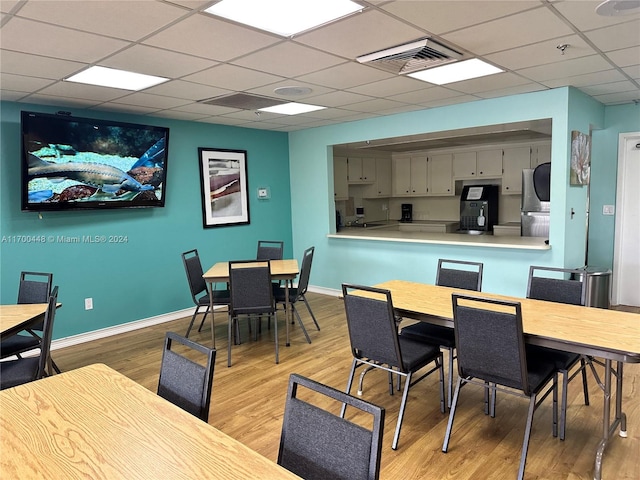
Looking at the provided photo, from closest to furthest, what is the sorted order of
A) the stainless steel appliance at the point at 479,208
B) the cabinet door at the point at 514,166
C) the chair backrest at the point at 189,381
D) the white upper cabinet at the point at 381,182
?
the chair backrest at the point at 189,381
the cabinet door at the point at 514,166
the stainless steel appliance at the point at 479,208
the white upper cabinet at the point at 381,182

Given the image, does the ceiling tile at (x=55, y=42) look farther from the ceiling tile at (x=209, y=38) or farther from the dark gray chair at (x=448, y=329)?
the dark gray chair at (x=448, y=329)

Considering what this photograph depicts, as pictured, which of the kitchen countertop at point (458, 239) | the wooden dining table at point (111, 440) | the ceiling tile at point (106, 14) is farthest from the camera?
the kitchen countertop at point (458, 239)

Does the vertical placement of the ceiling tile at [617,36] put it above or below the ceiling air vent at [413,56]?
above

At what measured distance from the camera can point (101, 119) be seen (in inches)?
173

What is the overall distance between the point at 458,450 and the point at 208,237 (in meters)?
3.97

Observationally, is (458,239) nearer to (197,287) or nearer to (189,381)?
(197,287)

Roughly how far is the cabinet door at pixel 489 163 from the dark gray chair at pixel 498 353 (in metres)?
5.41

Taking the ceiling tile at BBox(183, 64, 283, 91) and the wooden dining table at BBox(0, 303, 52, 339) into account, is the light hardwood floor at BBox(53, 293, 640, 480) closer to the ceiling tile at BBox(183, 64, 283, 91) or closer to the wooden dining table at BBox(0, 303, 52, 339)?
the wooden dining table at BBox(0, 303, 52, 339)

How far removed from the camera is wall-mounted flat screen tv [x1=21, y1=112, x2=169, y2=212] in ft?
12.5

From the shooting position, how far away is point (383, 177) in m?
8.42

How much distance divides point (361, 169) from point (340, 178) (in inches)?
22.6

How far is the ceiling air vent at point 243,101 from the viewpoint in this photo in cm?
396

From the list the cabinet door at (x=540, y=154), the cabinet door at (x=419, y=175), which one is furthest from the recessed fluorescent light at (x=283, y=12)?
the cabinet door at (x=419, y=175)

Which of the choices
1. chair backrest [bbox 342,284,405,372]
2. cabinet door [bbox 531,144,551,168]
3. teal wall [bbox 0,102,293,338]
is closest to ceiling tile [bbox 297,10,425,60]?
chair backrest [bbox 342,284,405,372]
